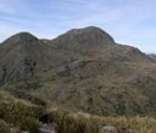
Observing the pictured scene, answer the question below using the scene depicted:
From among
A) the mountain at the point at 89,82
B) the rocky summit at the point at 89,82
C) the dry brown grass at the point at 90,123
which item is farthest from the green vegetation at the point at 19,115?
the rocky summit at the point at 89,82

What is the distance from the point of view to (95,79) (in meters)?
172

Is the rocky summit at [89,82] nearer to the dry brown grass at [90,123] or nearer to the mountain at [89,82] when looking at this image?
the mountain at [89,82]

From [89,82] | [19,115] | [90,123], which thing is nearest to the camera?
[19,115]

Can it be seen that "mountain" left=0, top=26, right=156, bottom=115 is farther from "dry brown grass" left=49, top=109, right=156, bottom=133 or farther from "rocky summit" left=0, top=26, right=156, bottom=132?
"dry brown grass" left=49, top=109, right=156, bottom=133

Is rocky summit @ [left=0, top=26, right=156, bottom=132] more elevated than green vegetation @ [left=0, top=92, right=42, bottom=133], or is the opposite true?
green vegetation @ [left=0, top=92, right=42, bottom=133]

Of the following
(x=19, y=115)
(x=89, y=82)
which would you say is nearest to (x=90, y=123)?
(x=19, y=115)

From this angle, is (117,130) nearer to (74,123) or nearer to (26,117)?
(74,123)

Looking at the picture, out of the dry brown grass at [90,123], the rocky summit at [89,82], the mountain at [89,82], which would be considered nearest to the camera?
the dry brown grass at [90,123]

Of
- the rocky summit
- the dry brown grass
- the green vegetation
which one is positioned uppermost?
the green vegetation

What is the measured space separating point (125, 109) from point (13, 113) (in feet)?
463

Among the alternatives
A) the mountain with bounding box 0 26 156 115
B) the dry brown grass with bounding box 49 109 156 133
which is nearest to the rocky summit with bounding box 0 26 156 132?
the mountain with bounding box 0 26 156 115

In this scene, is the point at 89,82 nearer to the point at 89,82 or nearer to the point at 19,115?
the point at 89,82

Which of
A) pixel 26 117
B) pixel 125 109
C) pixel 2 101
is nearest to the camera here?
pixel 26 117

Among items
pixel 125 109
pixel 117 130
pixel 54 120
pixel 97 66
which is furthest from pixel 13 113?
pixel 97 66
